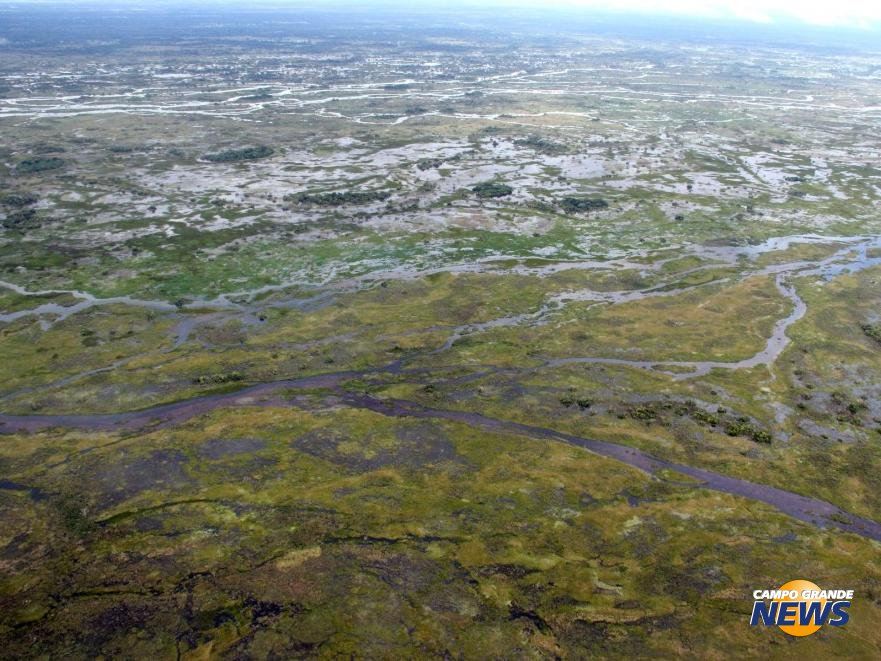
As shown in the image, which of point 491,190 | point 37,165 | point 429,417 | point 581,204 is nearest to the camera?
point 429,417

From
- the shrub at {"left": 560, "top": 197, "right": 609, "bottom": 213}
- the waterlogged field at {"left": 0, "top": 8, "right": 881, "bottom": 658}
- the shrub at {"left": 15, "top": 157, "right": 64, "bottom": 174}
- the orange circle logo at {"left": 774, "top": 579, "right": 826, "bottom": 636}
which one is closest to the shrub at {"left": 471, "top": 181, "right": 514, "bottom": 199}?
the shrub at {"left": 560, "top": 197, "right": 609, "bottom": 213}

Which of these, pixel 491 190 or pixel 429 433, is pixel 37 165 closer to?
pixel 491 190

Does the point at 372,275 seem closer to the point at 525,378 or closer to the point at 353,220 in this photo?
the point at 353,220

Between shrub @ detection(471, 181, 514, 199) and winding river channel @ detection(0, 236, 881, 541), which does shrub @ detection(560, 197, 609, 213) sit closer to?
shrub @ detection(471, 181, 514, 199)

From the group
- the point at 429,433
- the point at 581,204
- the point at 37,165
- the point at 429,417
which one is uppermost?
the point at 37,165

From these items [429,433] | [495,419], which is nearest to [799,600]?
[495,419]

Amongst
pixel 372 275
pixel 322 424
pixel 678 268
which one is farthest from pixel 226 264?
pixel 678 268

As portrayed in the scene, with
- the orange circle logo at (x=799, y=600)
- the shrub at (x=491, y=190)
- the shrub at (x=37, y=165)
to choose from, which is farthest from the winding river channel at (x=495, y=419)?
the shrub at (x=37, y=165)
